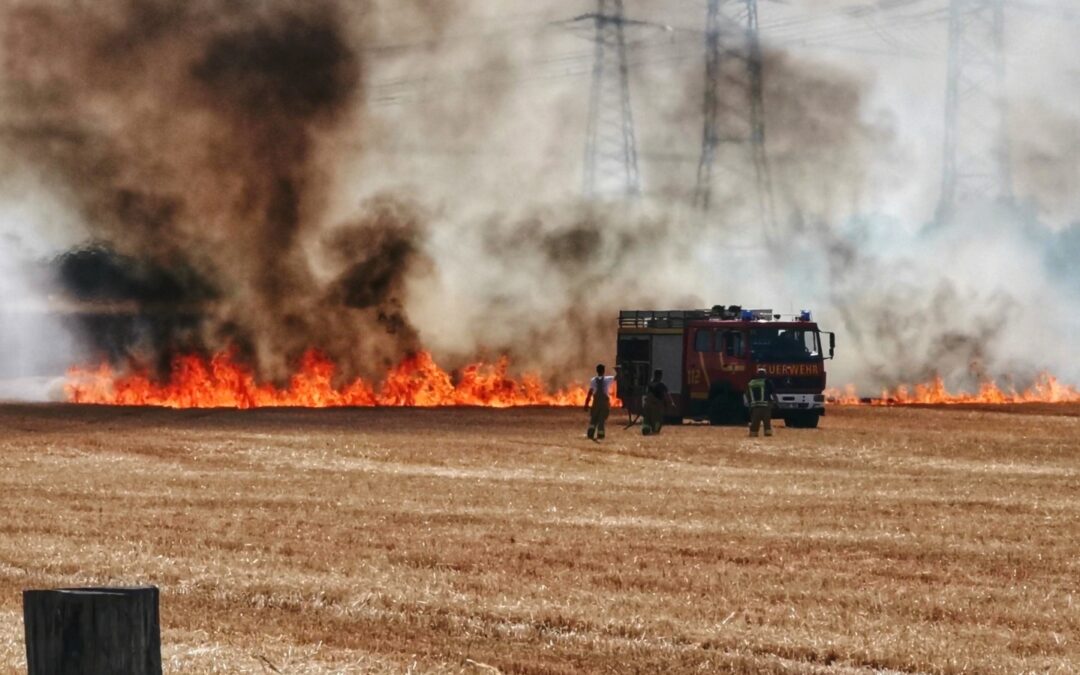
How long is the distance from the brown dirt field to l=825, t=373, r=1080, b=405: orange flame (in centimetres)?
2799

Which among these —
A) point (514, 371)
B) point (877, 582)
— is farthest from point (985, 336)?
point (877, 582)

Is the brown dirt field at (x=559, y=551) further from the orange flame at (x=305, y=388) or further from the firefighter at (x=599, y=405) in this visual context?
the orange flame at (x=305, y=388)

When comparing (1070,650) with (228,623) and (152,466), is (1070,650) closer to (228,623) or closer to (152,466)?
(228,623)

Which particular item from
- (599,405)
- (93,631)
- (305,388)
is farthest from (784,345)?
(93,631)

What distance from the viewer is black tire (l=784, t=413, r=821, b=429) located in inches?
1818

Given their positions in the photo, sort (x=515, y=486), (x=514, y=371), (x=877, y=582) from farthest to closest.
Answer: (x=514, y=371), (x=515, y=486), (x=877, y=582)

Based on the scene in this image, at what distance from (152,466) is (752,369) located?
64.7ft

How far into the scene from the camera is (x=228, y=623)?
46.6 ft

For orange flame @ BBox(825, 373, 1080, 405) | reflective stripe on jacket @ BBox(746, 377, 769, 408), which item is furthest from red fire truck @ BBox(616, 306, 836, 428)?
orange flame @ BBox(825, 373, 1080, 405)

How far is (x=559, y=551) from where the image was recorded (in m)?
19.0

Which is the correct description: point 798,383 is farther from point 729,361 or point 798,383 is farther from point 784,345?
point 729,361

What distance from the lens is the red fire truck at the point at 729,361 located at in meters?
46.3

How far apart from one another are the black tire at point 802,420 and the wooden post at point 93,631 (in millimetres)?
39609

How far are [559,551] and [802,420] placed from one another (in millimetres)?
28070
